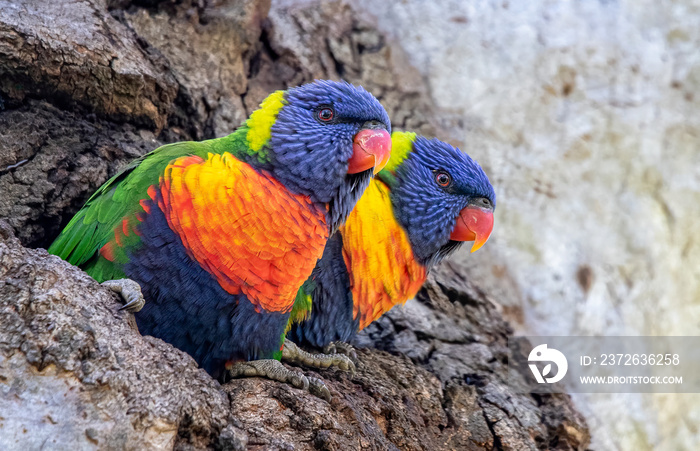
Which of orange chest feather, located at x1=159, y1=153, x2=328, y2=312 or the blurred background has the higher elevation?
the blurred background

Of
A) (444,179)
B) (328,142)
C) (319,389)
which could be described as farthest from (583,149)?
(319,389)

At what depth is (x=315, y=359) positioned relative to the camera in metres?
2.66

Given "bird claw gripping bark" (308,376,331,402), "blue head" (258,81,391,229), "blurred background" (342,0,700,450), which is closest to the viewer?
"bird claw gripping bark" (308,376,331,402)

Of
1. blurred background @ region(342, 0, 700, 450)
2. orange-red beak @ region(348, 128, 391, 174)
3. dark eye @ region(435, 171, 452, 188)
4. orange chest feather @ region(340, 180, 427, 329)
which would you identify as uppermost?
blurred background @ region(342, 0, 700, 450)

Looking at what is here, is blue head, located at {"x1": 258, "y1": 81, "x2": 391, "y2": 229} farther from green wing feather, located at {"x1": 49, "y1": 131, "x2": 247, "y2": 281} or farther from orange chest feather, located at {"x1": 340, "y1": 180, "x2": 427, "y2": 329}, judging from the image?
orange chest feather, located at {"x1": 340, "y1": 180, "x2": 427, "y2": 329}

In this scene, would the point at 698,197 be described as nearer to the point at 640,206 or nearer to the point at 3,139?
the point at 640,206

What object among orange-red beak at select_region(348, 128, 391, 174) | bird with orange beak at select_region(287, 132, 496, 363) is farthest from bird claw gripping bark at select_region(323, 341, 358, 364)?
orange-red beak at select_region(348, 128, 391, 174)

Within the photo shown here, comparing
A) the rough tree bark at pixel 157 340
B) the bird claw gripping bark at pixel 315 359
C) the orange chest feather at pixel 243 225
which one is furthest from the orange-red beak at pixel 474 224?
the orange chest feather at pixel 243 225

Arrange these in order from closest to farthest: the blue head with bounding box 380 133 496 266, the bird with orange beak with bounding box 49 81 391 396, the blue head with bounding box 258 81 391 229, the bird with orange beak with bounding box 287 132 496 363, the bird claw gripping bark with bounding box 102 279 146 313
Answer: the bird claw gripping bark with bounding box 102 279 146 313, the bird with orange beak with bounding box 49 81 391 396, the blue head with bounding box 258 81 391 229, the bird with orange beak with bounding box 287 132 496 363, the blue head with bounding box 380 133 496 266

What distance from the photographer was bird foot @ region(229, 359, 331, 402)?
87.7 inches

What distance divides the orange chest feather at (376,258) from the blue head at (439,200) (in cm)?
6

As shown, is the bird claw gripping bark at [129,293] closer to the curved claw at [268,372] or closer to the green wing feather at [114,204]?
the green wing feather at [114,204]

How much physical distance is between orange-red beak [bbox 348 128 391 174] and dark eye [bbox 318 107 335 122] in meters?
0.13

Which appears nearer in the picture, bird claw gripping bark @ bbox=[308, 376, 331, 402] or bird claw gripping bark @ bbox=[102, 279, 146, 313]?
bird claw gripping bark @ bbox=[102, 279, 146, 313]
